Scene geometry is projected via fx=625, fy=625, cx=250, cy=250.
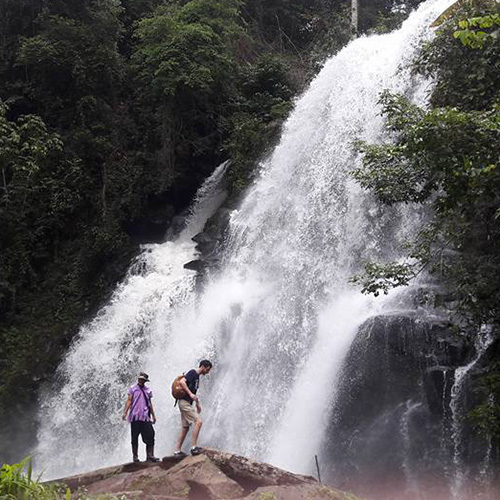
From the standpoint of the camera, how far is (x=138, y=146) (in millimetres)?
19938

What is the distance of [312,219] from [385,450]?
5.99 meters

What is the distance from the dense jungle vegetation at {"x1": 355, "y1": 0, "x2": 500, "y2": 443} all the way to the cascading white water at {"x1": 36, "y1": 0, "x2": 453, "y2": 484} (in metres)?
2.24

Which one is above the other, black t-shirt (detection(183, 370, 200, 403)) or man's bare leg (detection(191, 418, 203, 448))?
black t-shirt (detection(183, 370, 200, 403))

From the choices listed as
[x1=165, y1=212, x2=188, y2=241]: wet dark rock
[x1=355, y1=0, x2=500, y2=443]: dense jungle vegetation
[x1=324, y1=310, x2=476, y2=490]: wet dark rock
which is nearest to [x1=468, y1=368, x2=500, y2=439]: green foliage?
[x1=355, y1=0, x2=500, y2=443]: dense jungle vegetation

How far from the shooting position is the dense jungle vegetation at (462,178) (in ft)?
23.0

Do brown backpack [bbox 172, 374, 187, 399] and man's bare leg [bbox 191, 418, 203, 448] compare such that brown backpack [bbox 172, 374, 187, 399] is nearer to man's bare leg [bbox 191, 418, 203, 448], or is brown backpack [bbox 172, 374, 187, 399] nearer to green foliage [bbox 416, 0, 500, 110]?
man's bare leg [bbox 191, 418, 203, 448]

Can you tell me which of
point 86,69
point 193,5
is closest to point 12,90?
point 86,69

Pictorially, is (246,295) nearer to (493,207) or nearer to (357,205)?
(357,205)

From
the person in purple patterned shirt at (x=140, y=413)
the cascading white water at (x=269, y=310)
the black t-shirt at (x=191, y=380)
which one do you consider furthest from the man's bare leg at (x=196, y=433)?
the cascading white water at (x=269, y=310)

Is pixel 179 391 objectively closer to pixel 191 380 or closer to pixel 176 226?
pixel 191 380

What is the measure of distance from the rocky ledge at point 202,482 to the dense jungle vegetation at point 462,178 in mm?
2324

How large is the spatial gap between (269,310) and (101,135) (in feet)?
32.5

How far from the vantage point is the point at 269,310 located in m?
12.2

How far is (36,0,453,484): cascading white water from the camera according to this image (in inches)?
422
